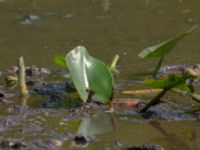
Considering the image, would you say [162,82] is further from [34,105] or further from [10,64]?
[10,64]

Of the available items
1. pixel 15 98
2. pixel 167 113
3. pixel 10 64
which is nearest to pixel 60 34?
pixel 10 64

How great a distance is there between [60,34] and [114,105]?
6.12 ft

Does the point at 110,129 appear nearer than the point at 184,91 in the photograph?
Yes

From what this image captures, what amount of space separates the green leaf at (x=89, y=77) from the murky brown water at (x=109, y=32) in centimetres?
22

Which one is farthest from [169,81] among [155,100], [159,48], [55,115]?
[55,115]

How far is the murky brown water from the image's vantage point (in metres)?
2.87

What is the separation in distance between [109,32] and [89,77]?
1844mm

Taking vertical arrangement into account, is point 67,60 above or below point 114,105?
above

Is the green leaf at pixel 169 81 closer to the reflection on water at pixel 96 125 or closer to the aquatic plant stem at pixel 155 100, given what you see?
the aquatic plant stem at pixel 155 100


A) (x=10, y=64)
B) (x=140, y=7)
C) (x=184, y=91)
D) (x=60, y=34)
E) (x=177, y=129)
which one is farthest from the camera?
(x=140, y=7)

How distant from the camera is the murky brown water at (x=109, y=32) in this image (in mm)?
2871

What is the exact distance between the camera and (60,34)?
16.0 feet

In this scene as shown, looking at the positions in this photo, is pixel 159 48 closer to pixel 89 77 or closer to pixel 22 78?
pixel 89 77

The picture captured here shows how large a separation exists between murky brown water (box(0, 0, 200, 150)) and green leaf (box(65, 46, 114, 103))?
218 mm
